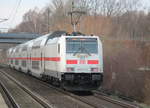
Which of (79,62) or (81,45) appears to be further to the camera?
(81,45)

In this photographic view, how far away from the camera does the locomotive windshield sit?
1969cm

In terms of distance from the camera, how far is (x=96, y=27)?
4119 centimetres

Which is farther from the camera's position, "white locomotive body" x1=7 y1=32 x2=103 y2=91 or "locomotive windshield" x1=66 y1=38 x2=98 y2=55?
"locomotive windshield" x1=66 y1=38 x2=98 y2=55

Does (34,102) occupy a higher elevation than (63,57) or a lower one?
lower

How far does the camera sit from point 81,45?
65.0 ft

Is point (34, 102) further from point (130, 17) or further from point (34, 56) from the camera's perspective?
point (130, 17)

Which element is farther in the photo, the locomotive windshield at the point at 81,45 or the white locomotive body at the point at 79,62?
the locomotive windshield at the point at 81,45

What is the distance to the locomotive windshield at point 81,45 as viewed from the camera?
19.7 meters

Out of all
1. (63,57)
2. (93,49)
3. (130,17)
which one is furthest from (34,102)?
(130,17)

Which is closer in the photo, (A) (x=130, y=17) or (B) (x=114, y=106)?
(B) (x=114, y=106)

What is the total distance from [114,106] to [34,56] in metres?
17.2

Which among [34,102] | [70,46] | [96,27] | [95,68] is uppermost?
[96,27]

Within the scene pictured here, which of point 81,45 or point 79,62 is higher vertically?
point 81,45

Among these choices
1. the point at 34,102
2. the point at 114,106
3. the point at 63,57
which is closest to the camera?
the point at 114,106
